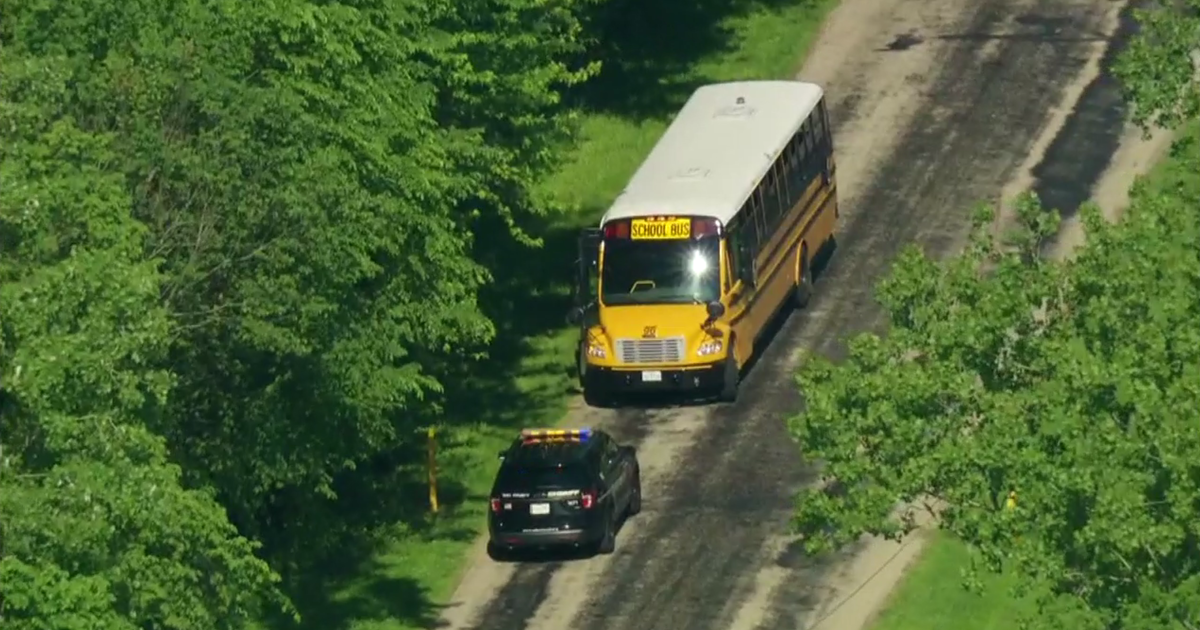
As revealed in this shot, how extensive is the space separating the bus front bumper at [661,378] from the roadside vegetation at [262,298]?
1513 millimetres

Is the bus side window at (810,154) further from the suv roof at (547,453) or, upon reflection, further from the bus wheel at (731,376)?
the suv roof at (547,453)

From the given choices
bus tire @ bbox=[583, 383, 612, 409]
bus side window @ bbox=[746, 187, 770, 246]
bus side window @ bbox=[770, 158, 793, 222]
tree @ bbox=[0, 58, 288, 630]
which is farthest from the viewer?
bus side window @ bbox=[770, 158, 793, 222]

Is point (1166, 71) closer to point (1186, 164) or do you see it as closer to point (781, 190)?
point (1186, 164)

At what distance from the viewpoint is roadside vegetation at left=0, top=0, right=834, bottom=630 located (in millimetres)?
26078

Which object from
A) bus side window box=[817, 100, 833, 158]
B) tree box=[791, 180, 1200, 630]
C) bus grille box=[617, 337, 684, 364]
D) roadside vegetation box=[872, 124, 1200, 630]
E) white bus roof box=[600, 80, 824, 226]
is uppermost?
tree box=[791, 180, 1200, 630]

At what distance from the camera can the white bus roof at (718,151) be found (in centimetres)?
4253

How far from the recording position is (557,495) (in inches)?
1490

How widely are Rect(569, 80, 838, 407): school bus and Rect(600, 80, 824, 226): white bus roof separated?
0.12 ft

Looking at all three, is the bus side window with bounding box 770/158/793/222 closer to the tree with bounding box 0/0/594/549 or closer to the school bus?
the school bus

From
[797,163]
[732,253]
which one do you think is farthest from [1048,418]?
[797,163]

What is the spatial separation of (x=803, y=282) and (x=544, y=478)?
32.1ft

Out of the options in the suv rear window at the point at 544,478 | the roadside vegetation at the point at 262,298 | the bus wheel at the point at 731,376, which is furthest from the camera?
the bus wheel at the point at 731,376

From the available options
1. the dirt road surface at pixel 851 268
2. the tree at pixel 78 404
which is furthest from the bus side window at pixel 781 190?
the tree at pixel 78 404

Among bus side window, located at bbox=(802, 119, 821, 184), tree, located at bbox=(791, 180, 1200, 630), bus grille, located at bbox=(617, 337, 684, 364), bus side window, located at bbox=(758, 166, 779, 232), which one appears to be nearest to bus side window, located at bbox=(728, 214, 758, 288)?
bus side window, located at bbox=(758, 166, 779, 232)
